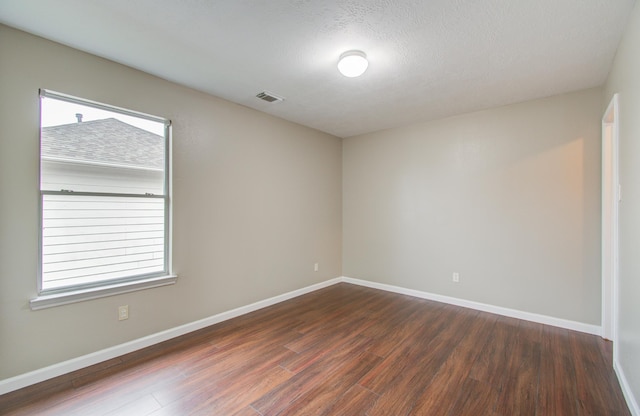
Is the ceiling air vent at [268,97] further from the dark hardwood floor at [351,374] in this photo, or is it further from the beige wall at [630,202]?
the beige wall at [630,202]

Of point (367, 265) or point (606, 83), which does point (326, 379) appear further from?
point (606, 83)

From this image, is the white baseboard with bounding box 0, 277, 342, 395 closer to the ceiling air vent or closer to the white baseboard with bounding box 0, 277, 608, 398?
the white baseboard with bounding box 0, 277, 608, 398

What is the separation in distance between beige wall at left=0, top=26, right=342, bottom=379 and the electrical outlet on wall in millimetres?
43

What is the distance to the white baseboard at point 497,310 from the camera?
117 inches

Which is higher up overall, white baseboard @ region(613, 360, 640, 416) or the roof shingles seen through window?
the roof shingles seen through window

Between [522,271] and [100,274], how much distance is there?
4488mm

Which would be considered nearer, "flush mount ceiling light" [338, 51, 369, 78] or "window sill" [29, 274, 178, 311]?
"window sill" [29, 274, 178, 311]

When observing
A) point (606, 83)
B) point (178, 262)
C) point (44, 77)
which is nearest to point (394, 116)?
point (606, 83)

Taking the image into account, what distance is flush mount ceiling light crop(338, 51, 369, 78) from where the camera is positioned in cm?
230

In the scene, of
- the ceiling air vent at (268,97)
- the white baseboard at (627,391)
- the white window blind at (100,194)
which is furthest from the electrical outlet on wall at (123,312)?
the white baseboard at (627,391)

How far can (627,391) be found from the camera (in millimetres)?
1916

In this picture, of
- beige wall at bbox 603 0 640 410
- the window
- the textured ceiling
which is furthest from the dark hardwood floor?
the textured ceiling

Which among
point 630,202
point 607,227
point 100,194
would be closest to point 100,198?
point 100,194

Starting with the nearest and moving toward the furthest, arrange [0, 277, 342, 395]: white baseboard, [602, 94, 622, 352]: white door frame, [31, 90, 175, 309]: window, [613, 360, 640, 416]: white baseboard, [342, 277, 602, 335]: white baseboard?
[613, 360, 640, 416]: white baseboard
[0, 277, 342, 395]: white baseboard
[31, 90, 175, 309]: window
[602, 94, 622, 352]: white door frame
[342, 277, 602, 335]: white baseboard
